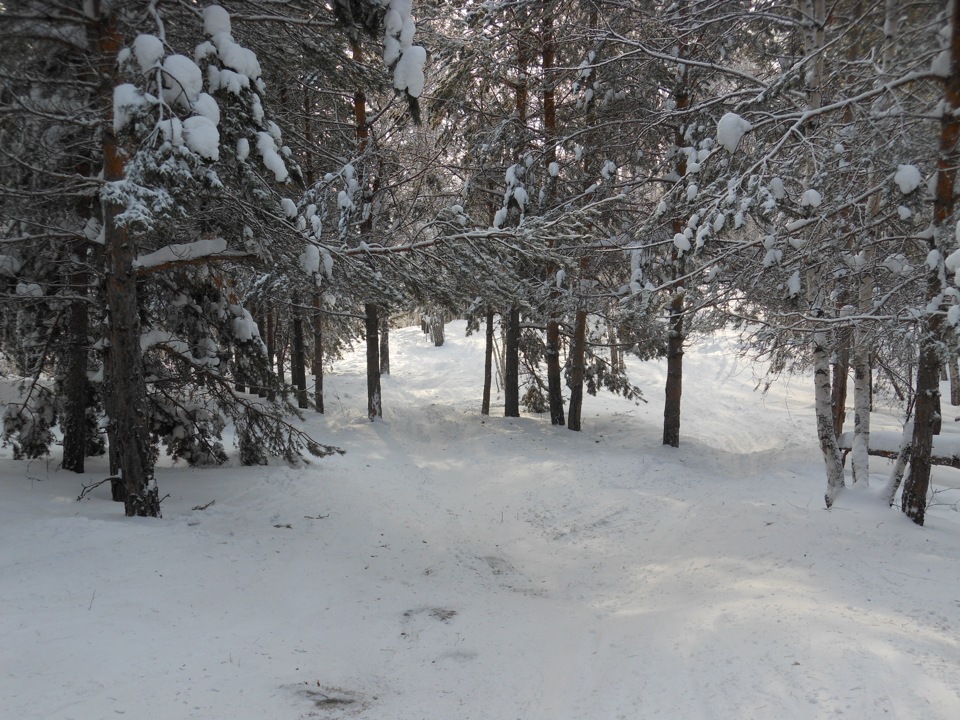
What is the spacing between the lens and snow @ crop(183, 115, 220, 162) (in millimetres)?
4789

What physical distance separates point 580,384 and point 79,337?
443 inches

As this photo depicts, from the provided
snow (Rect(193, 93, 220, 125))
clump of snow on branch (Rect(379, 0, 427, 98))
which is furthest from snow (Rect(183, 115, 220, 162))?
clump of snow on branch (Rect(379, 0, 427, 98))

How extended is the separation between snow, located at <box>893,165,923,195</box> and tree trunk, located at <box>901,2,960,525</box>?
1.16ft

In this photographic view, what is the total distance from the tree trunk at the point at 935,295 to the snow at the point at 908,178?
0.35 m

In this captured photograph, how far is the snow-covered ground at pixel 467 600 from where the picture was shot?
3.80 metres

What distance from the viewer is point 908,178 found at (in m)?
5.52

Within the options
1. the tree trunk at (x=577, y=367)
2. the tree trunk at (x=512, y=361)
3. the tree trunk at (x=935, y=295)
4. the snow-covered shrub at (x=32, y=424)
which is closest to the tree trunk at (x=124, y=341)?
the snow-covered shrub at (x=32, y=424)

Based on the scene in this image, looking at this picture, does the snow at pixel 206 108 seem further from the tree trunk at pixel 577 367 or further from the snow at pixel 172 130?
the tree trunk at pixel 577 367

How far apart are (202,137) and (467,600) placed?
503 centimetres

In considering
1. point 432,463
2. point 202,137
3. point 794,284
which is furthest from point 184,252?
point 432,463

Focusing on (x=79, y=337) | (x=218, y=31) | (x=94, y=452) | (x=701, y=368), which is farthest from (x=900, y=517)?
(x=701, y=368)

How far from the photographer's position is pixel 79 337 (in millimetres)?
7840

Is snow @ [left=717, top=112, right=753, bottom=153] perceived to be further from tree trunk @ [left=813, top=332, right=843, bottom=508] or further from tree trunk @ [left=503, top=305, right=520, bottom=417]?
tree trunk @ [left=503, top=305, right=520, bottom=417]

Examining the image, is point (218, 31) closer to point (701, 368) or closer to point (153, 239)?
point (153, 239)
